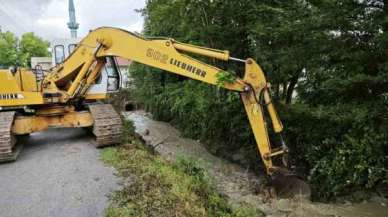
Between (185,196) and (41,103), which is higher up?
(41,103)

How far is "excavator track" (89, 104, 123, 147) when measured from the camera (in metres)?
6.82

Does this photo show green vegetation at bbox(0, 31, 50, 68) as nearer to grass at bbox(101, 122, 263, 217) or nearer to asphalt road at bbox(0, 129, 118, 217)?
asphalt road at bbox(0, 129, 118, 217)

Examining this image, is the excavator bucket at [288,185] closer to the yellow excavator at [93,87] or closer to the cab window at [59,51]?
the yellow excavator at [93,87]

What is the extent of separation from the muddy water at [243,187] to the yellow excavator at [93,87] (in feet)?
1.69

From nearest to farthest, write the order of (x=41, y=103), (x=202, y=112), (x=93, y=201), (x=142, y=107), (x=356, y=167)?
1. (x=93, y=201)
2. (x=356, y=167)
3. (x=41, y=103)
4. (x=202, y=112)
5. (x=142, y=107)

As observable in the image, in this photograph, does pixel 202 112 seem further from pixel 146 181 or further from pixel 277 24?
pixel 146 181

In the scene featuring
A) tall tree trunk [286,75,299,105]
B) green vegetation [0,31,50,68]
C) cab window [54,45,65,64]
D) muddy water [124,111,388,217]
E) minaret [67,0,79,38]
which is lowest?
muddy water [124,111,388,217]

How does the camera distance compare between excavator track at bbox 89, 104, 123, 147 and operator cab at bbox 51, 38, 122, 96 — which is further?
operator cab at bbox 51, 38, 122, 96

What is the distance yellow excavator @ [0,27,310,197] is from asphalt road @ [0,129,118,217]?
46 cm

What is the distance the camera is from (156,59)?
559cm

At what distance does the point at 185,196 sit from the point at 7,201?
7.67ft

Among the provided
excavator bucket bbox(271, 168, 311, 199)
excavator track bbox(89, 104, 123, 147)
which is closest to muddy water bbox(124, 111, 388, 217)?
excavator bucket bbox(271, 168, 311, 199)

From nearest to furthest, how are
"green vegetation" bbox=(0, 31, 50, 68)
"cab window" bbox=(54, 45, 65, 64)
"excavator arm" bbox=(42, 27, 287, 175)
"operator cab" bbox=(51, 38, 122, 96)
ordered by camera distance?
"excavator arm" bbox=(42, 27, 287, 175), "operator cab" bbox=(51, 38, 122, 96), "cab window" bbox=(54, 45, 65, 64), "green vegetation" bbox=(0, 31, 50, 68)

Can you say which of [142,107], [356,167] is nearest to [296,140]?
[356,167]
